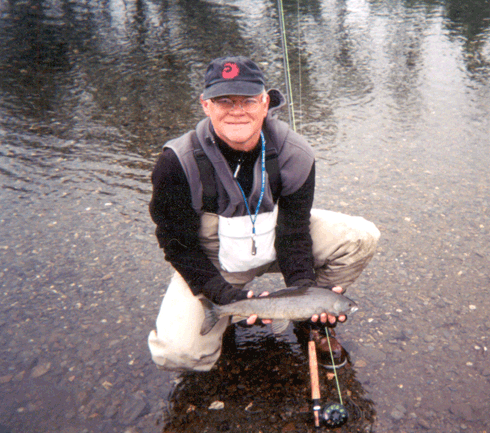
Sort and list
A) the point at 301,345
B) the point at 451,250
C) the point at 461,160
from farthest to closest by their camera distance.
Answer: the point at 461,160 < the point at 451,250 < the point at 301,345

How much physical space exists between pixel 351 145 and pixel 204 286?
3.83 m

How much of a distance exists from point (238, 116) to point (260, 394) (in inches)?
73.3

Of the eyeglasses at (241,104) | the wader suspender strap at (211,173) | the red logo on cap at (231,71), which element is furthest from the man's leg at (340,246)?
the red logo on cap at (231,71)

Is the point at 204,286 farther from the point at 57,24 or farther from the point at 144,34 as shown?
the point at 57,24

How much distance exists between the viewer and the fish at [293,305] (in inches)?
116

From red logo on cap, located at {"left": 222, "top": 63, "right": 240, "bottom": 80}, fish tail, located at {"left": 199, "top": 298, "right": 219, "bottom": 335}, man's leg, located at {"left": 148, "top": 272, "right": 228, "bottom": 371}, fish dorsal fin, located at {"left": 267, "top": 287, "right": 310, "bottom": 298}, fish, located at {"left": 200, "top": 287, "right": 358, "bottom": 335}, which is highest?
red logo on cap, located at {"left": 222, "top": 63, "right": 240, "bottom": 80}

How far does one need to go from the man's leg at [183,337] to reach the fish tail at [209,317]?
3.7 inches

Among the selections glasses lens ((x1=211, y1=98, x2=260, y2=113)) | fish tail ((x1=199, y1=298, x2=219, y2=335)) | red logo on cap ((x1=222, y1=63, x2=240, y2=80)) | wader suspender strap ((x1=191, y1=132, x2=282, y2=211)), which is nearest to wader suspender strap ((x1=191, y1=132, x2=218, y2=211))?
wader suspender strap ((x1=191, y1=132, x2=282, y2=211))

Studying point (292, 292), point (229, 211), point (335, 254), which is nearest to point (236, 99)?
point (229, 211)

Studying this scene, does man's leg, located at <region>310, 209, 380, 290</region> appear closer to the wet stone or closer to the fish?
the fish

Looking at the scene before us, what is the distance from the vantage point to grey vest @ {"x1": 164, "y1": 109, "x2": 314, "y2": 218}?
3.08 m

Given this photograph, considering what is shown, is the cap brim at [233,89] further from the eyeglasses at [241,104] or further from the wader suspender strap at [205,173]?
the wader suspender strap at [205,173]

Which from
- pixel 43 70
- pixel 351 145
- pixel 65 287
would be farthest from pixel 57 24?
pixel 65 287

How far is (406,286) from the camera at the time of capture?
407 cm
